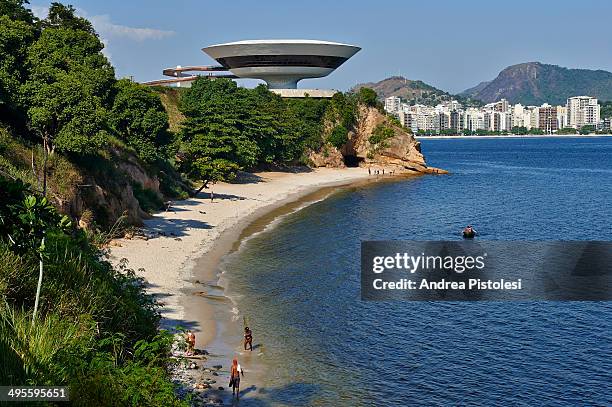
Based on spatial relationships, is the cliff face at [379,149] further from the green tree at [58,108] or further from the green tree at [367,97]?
the green tree at [58,108]

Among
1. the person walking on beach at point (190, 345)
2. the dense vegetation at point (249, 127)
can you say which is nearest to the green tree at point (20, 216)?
the person walking on beach at point (190, 345)

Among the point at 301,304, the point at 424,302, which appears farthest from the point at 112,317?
the point at 424,302

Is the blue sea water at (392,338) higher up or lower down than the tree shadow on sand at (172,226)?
lower down

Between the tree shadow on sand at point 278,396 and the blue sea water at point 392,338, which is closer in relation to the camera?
the tree shadow on sand at point 278,396

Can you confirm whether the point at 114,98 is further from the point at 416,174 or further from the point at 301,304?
the point at 416,174

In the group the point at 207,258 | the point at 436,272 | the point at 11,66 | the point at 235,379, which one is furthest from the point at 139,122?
the point at 235,379

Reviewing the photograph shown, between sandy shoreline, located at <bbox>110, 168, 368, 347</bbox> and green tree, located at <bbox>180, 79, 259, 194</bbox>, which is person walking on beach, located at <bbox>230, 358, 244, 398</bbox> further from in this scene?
green tree, located at <bbox>180, 79, 259, 194</bbox>
